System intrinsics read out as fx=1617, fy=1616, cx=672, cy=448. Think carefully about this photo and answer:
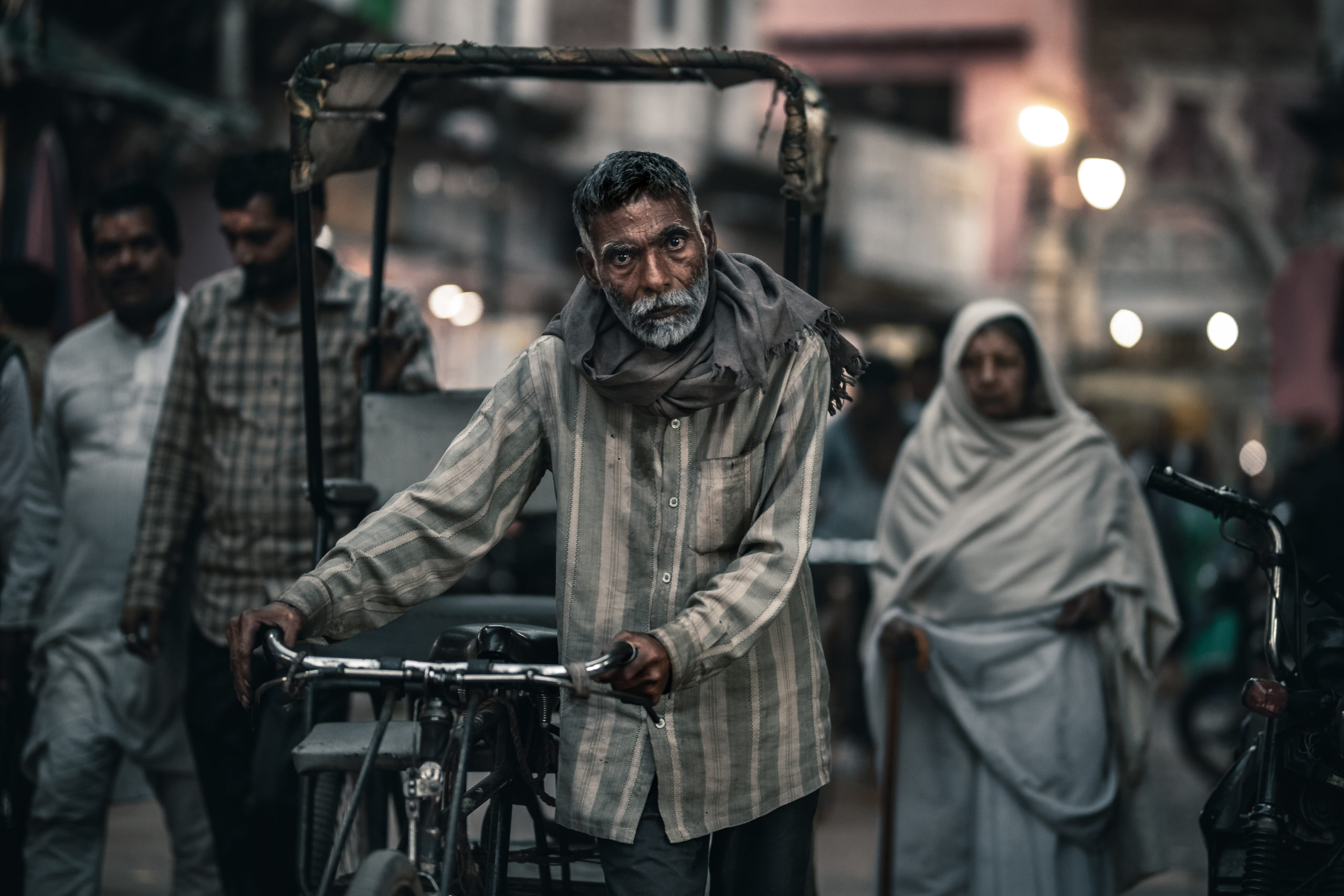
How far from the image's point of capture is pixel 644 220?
2793 mm

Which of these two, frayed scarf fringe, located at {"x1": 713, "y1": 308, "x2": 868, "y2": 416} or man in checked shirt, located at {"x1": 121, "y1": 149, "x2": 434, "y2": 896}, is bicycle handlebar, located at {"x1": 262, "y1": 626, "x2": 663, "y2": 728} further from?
man in checked shirt, located at {"x1": 121, "y1": 149, "x2": 434, "y2": 896}

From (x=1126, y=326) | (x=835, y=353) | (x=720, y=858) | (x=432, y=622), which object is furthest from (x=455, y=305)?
(x=720, y=858)

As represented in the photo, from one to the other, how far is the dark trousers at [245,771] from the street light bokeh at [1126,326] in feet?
64.3

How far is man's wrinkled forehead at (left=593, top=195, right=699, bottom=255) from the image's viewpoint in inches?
110

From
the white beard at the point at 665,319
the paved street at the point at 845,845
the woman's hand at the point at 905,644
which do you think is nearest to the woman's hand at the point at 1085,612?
the woman's hand at the point at 905,644

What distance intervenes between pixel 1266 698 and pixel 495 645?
5.18ft

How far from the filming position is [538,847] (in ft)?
10.2

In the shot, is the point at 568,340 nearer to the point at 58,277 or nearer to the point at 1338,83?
the point at 58,277

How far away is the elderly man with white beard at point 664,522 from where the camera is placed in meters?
2.79

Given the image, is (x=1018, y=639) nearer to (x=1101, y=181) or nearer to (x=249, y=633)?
(x=249, y=633)

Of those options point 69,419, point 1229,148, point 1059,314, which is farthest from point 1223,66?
point 69,419

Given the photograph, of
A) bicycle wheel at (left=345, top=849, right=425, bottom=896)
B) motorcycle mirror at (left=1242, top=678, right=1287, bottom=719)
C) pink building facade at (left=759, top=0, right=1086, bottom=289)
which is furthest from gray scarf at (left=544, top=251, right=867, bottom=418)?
pink building facade at (left=759, top=0, right=1086, bottom=289)

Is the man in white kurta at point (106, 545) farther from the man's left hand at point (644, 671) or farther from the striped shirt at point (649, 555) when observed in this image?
the man's left hand at point (644, 671)

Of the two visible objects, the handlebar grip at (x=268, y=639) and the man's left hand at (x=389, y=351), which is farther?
the man's left hand at (x=389, y=351)
